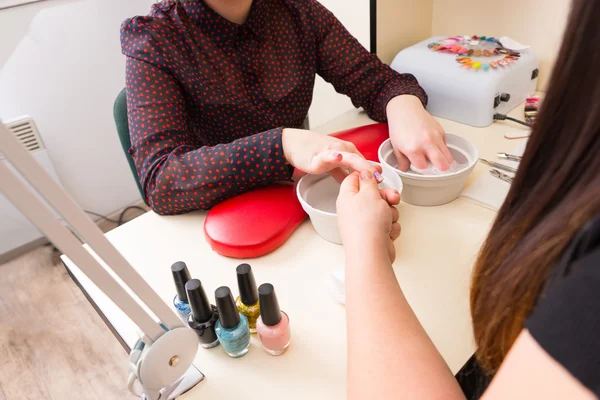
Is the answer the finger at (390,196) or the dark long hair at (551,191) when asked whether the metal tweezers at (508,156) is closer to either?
the finger at (390,196)

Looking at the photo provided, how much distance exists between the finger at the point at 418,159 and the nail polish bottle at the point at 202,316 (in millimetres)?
443

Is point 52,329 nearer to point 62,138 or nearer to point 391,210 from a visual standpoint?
point 62,138

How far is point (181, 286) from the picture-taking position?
60 cm

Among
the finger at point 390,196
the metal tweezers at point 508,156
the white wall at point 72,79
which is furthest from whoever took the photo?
the white wall at point 72,79

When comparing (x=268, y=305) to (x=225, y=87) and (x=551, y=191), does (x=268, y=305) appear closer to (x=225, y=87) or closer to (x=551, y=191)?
(x=551, y=191)

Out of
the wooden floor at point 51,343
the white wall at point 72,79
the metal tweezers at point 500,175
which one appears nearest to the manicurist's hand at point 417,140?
the metal tweezers at point 500,175

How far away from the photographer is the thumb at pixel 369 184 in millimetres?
610

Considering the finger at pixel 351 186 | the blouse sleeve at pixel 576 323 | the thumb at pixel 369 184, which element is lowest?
the finger at pixel 351 186

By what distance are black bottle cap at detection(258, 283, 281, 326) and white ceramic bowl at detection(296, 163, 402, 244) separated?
0.61ft

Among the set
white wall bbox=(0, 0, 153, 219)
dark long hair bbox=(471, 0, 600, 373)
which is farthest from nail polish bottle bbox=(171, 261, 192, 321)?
white wall bbox=(0, 0, 153, 219)

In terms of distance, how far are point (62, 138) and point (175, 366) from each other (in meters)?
1.54

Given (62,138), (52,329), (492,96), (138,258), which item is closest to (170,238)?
(138,258)

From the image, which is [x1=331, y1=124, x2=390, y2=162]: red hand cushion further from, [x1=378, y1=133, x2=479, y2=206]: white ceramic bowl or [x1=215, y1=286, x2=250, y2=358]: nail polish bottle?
[x1=215, y1=286, x2=250, y2=358]: nail polish bottle

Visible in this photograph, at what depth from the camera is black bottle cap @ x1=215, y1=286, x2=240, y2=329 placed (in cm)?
52
